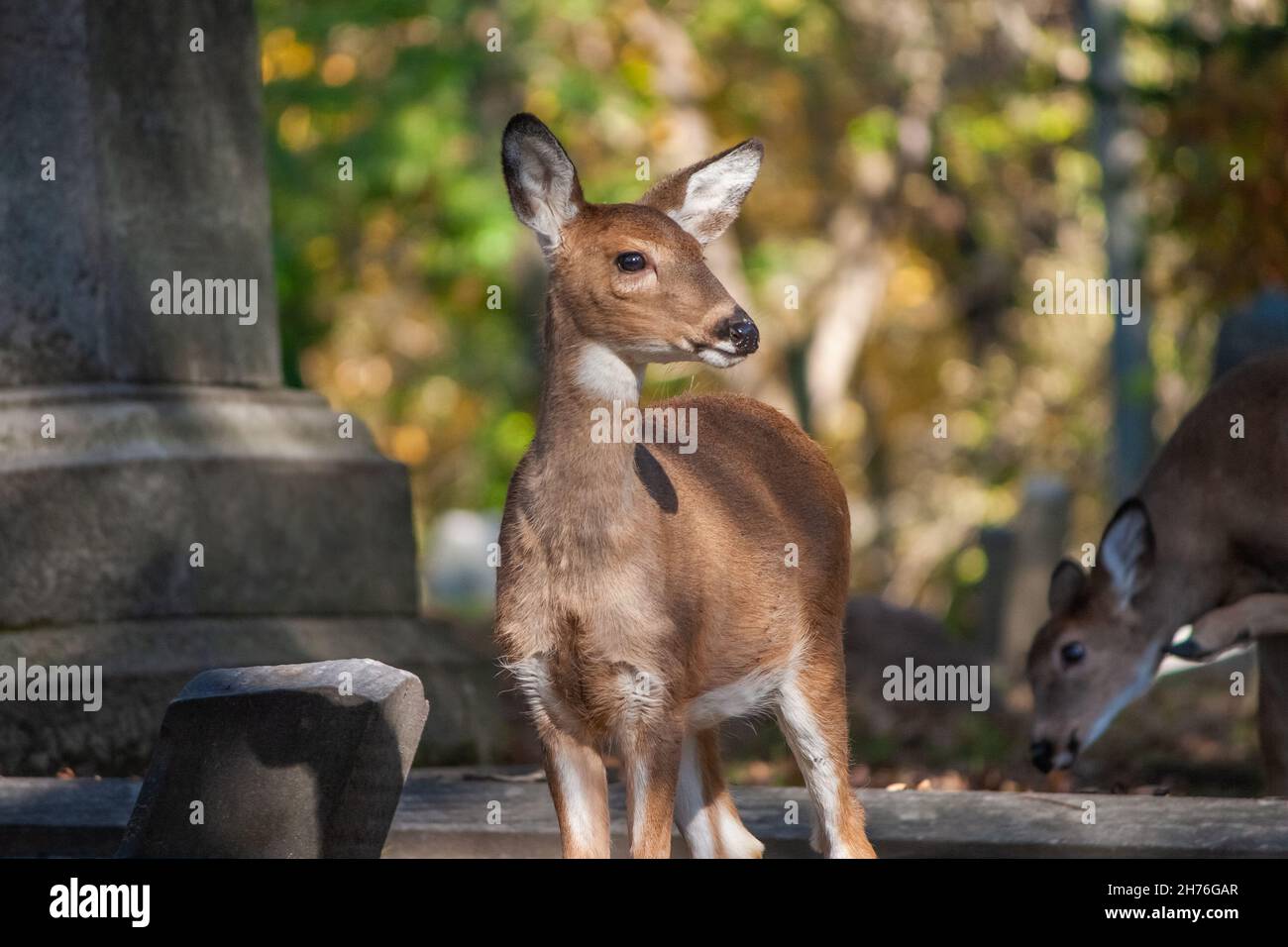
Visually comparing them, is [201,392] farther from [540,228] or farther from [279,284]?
[279,284]

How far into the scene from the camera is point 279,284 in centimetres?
1716

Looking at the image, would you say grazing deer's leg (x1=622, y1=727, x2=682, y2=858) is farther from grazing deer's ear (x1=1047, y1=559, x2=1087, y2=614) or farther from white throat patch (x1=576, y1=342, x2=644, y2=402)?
grazing deer's ear (x1=1047, y1=559, x2=1087, y2=614)

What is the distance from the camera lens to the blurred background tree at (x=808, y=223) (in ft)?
61.2

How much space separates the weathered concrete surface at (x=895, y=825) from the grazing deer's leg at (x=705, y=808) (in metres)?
0.32

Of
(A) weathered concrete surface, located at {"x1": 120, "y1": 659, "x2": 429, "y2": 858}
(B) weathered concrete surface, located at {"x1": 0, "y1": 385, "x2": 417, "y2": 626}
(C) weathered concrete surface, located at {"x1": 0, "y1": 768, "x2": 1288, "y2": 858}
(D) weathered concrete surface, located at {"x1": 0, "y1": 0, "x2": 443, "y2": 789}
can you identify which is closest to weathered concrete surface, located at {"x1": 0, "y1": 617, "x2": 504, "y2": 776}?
(D) weathered concrete surface, located at {"x1": 0, "y1": 0, "x2": 443, "y2": 789}

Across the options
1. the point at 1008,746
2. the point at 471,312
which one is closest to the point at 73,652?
the point at 1008,746

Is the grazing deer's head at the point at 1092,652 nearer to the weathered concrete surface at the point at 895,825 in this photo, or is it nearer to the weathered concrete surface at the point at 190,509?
the weathered concrete surface at the point at 895,825

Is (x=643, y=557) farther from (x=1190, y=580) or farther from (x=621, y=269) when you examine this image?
(x=1190, y=580)

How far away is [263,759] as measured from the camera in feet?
16.7

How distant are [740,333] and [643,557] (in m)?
0.60

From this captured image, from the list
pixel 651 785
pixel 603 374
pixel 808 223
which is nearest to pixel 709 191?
pixel 603 374

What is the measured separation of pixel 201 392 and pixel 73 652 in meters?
1.33

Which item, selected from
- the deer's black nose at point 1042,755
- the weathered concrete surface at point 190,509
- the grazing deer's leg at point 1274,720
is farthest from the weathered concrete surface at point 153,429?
the grazing deer's leg at point 1274,720

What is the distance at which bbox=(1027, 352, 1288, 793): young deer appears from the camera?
8578 millimetres
